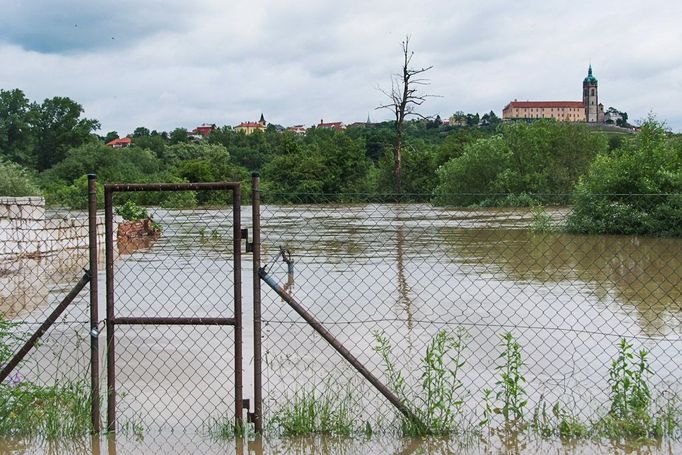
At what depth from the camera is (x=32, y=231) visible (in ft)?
71.4

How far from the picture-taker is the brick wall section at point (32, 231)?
19.7m

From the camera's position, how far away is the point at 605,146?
55906 millimetres

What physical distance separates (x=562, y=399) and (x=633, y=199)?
2329cm

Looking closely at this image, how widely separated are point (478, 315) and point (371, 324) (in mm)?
1885

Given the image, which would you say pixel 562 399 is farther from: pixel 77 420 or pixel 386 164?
pixel 386 164

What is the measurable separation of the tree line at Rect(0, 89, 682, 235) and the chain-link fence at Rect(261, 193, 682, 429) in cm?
168

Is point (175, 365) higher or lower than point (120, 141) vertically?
lower

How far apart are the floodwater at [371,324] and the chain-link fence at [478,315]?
1.6 inches

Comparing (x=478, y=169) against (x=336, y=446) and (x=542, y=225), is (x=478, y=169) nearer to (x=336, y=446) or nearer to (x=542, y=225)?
(x=542, y=225)

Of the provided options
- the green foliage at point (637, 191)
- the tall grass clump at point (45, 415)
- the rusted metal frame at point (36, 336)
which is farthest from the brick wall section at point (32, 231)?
the green foliage at point (637, 191)

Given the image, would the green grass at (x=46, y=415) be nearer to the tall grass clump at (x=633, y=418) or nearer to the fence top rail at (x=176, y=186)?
the fence top rail at (x=176, y=186)

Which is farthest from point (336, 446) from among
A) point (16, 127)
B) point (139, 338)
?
point (16, 127)

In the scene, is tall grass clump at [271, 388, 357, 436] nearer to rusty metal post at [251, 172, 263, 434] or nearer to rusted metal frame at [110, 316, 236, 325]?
rusty metal post at [251, 172, 263, 434]

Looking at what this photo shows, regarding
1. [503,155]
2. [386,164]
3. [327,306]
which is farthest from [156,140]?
[327,306]
